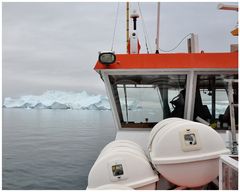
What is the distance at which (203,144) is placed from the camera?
10.4ft

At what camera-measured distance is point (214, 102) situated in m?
4.87

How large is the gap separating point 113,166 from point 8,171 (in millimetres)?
8646

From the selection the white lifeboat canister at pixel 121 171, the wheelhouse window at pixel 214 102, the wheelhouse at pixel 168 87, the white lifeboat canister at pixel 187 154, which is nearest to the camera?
the white lifeboat canister at pixel 121 171

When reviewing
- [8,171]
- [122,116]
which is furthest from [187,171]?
[8,171]

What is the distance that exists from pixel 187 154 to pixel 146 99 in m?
2.03

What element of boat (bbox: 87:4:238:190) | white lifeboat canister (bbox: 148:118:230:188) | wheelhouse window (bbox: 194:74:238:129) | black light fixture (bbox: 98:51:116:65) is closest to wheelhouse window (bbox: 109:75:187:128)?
boat (bbox: 87:4:238:190)

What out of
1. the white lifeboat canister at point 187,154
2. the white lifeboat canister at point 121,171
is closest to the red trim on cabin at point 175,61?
the white lifeboat canister at point 187,154

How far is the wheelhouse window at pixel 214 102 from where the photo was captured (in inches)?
185

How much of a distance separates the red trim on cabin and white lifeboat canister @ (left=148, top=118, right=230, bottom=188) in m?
1.41

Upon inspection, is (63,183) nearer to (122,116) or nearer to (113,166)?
(122,116)

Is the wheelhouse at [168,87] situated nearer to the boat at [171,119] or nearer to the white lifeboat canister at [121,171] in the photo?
the boat at [171,119]

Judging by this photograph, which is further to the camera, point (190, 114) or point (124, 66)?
point (190, 114)

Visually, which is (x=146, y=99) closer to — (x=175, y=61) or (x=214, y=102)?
(x=175, y=61)

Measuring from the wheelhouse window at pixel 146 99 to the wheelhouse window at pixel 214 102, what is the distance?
274 millimetres
